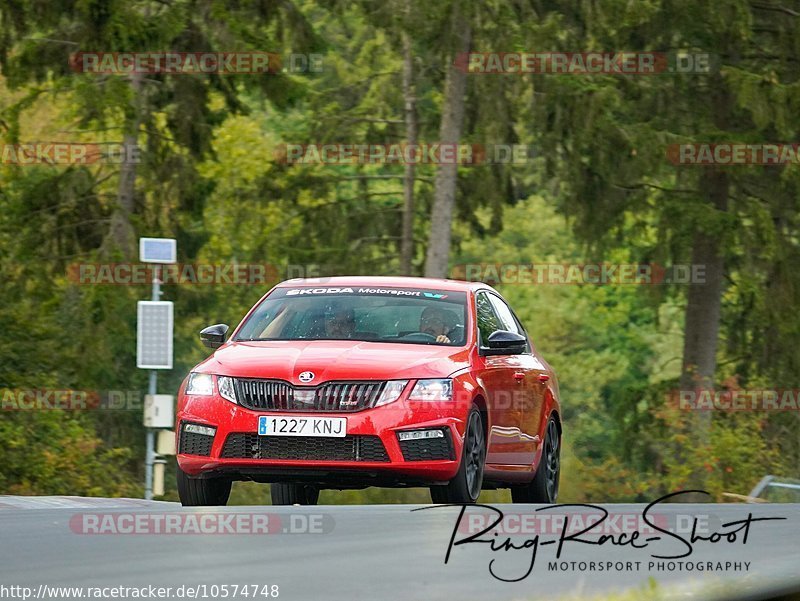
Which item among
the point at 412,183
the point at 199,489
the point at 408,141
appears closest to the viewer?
the point at 199,489

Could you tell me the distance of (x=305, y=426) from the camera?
1137 centimetres

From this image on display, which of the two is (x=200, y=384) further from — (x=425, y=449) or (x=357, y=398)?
(x=425, y=449)

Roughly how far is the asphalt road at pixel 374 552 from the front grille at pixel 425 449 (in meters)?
0.58

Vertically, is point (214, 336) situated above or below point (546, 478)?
above

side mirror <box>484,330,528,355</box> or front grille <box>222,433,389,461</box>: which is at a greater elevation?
side mirror <box>484,330,528,355</box>

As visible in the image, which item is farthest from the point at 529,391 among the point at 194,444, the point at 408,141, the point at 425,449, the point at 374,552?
the point at 408,141

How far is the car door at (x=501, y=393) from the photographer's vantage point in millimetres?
12570

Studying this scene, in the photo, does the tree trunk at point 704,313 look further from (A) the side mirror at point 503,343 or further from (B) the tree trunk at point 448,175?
(A) the side mirror at point 503,343

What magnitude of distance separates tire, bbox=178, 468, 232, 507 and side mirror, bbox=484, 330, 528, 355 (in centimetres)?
214

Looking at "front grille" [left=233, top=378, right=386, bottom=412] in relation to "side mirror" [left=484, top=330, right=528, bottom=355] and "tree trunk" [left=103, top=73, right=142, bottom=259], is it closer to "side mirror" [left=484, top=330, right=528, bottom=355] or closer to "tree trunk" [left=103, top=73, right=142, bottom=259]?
"side mirror" [left=484, top=330, right=528, bottom=355]

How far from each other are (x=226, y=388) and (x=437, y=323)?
1886 millimetres

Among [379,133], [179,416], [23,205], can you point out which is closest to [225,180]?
[379,133]

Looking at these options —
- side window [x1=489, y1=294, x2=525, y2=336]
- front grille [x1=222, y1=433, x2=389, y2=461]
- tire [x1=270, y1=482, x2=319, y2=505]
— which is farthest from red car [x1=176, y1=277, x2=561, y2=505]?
tire [x1=270, y1=482, x2=319, y2=505]

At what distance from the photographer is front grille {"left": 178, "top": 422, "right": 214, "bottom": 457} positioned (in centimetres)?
1165
